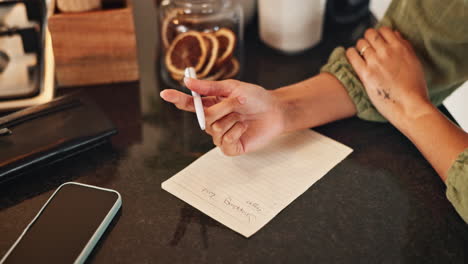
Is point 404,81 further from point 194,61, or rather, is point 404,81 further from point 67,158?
point 67,158

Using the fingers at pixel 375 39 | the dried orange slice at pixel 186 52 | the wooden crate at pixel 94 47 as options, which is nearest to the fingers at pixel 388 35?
the fingers at pixel 375 39

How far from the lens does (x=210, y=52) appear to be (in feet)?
2.84

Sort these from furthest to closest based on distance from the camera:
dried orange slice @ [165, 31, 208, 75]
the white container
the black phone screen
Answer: the white container < dried orange slice @ [165, 31, 208, 75] < the black phone screen

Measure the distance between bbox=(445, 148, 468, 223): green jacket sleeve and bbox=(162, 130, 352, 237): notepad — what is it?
0.16 meters

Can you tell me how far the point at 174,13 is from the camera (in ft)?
3.00

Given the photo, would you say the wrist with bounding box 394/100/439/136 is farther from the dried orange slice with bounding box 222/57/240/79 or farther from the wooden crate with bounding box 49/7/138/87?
the wooden crate with bounding box 49/7/138/87

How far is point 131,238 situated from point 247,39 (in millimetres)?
640

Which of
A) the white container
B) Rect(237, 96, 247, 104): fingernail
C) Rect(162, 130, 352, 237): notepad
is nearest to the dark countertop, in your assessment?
Rect(162, 130, 352, 237): notepad

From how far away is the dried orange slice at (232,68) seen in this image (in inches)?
36.0

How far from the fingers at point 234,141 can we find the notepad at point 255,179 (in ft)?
0.06

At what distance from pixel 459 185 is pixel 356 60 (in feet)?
0.98

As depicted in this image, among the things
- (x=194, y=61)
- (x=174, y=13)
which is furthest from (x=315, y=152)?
(x=174, y=13)

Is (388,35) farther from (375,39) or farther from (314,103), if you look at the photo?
(314,103)

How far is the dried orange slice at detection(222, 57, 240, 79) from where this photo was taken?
916mm
